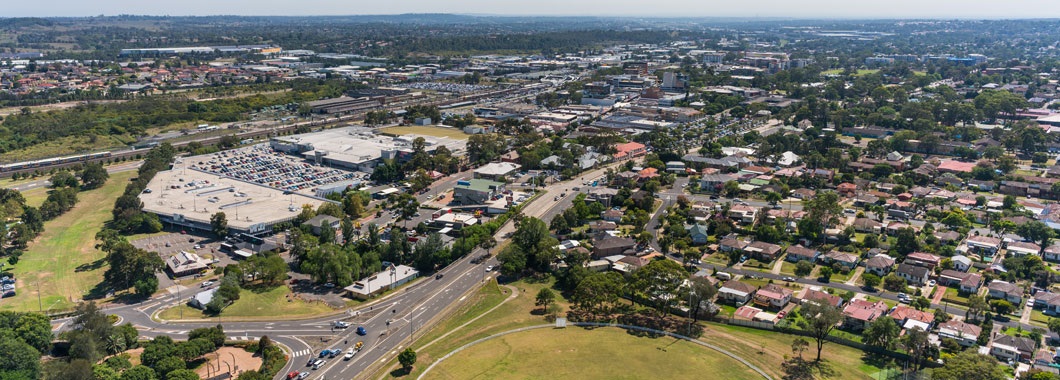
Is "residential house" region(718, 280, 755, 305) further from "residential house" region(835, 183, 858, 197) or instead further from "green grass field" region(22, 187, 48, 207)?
"green grass field" region(22, 187, 48, 207)

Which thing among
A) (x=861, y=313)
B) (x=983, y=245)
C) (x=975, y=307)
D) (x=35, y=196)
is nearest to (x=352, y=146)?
(x=35, y=196)

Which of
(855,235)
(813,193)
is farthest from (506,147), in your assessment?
(855,235)

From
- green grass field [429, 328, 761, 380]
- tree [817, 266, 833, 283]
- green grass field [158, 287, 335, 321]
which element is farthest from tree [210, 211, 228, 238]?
tree [817, 266, 833, 283]

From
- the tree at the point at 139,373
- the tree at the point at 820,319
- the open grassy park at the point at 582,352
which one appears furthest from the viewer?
the tree at the point at 820,319

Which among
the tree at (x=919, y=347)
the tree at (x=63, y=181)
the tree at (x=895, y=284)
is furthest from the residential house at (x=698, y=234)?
the tree at (x=63, y=181)

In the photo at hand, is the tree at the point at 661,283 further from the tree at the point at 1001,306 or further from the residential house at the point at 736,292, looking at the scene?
the tree at the point at 1001,306
